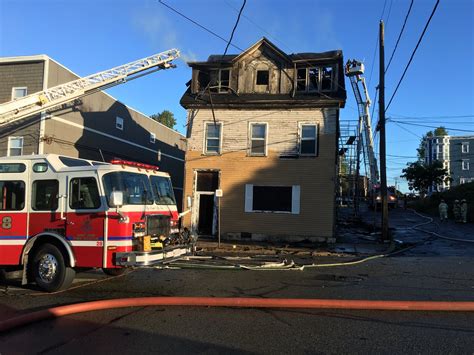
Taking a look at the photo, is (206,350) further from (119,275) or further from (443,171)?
(443,171)

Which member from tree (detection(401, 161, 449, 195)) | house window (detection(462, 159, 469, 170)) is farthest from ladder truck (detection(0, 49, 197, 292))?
house window (detection(462, 159, 469, 170))

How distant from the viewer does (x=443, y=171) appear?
169 feet

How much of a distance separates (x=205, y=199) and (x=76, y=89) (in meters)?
8.57

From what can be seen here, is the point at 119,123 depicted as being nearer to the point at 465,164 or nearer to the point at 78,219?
the point at 78,219

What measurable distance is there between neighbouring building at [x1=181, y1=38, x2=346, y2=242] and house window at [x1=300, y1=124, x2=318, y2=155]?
5 cm

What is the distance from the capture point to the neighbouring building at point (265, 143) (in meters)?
20.5

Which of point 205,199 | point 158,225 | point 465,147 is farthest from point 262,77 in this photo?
point 465,147

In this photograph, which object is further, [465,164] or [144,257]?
[465,164]

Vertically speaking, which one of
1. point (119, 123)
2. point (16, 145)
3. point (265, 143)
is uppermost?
point (119, 123)

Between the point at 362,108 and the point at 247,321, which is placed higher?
the point at 362,108

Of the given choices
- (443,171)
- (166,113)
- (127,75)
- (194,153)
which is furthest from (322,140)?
(166,113)

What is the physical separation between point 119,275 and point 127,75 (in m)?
16.0

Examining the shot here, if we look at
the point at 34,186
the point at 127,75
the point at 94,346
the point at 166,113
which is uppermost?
the point at 166,113

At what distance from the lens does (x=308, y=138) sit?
20.9 m
